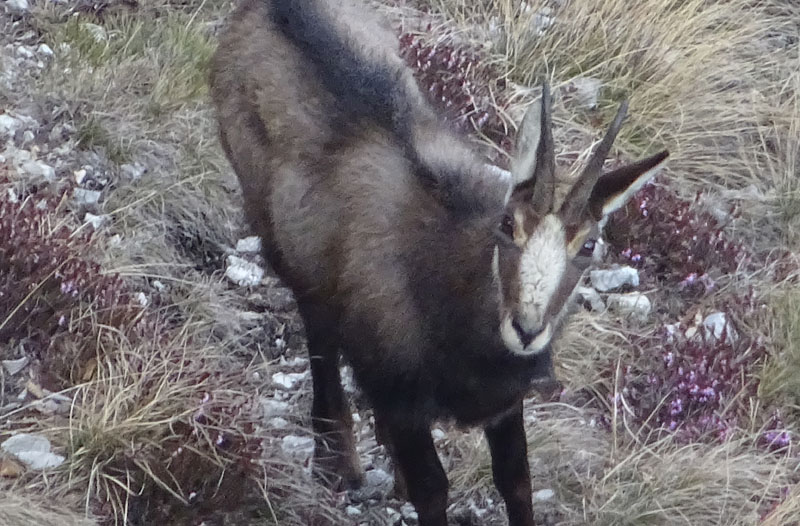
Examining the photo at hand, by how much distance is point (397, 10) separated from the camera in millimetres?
6227

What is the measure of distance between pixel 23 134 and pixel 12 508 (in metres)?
2.24

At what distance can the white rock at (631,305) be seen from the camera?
4832 millimetres

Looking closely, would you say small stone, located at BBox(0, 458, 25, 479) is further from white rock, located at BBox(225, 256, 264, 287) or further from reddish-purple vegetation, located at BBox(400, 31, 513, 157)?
reddish-purple vegetation, located at BBox(400, 31, 513, 157)

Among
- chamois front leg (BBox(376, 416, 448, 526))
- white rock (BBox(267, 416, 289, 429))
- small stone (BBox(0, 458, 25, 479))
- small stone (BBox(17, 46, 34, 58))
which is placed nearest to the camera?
chamois front leg (BBox(376, 416, 448, 526))

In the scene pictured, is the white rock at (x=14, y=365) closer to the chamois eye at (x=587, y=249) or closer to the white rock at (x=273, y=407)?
the white rock at (x=273, y=407)

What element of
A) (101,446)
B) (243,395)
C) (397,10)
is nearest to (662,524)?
(243,395)

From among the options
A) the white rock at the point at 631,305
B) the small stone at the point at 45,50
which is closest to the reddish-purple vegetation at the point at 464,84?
the white rock at the point at 631,305

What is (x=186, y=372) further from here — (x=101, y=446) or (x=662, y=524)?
(x=662, y=524)

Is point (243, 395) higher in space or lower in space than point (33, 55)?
lower

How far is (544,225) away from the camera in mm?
2633

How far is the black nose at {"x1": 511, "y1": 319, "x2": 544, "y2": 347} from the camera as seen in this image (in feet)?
8.65

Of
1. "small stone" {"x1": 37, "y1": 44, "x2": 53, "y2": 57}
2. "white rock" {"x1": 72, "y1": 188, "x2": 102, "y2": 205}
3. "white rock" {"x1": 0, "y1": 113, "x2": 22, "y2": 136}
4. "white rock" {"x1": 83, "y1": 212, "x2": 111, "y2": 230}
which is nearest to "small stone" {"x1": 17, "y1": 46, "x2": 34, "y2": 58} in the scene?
"small stone" {"x1": 37, "y1": 44, "x2": 53, "y2": 57}

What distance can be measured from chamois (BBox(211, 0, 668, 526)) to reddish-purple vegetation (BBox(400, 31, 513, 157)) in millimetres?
1367

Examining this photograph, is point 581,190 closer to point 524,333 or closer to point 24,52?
point 524,333
